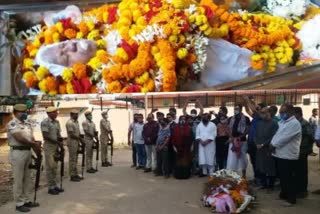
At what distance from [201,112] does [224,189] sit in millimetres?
2572

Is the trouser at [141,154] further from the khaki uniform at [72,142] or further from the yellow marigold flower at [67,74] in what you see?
the yellow marigold flower at [67,74]

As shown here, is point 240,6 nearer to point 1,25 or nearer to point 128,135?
point 128,135

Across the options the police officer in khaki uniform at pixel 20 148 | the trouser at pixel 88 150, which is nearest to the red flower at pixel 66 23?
the trouser at pixel 88 150

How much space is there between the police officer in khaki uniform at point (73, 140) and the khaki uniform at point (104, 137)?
1.42 m

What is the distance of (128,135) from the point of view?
9070 mm

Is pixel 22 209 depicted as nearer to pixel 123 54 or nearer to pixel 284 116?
pixel 284 116

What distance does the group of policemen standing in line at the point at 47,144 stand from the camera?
5.13 metres

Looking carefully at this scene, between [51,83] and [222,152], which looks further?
[51,83]

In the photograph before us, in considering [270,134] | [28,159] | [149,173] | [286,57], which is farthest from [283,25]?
[28,159]

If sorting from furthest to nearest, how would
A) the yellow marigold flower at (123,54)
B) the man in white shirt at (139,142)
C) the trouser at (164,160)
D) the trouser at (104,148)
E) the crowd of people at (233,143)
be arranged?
the trouser at (104,148) → the man in white shirt at (139,142) → the trouser at (164,160) → the yellow marigold flower at (123,54) → the crowd of people at (233,143)

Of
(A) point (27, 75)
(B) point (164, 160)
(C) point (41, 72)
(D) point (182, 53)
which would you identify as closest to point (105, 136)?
(B) point (164, 160)

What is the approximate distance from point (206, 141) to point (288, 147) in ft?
7.66

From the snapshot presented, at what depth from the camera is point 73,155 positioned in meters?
7.29

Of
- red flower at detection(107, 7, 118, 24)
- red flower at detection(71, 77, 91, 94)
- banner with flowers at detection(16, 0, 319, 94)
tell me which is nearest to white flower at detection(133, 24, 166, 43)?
banner with flowers at detection(16, 0, 319, 94)
